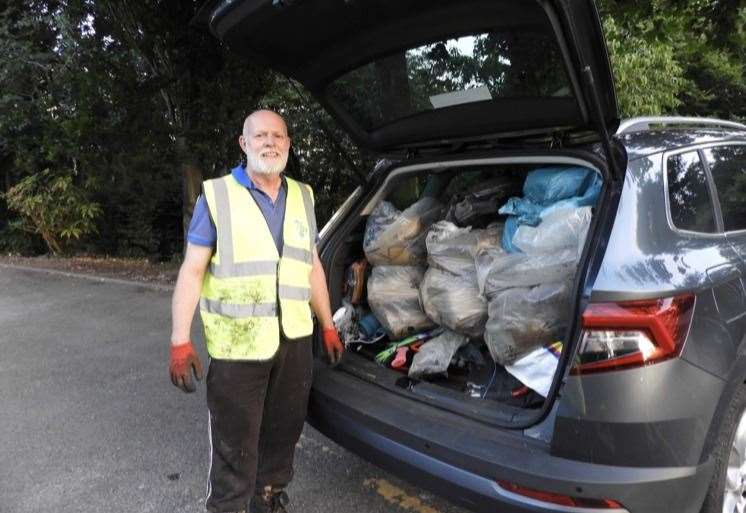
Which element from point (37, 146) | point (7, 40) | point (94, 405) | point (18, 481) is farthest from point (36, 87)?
point (18, 481)

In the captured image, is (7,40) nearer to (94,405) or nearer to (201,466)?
(94,405)

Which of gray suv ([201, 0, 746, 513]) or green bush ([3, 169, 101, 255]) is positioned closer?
gray suv ([201, 0, 746, 513])

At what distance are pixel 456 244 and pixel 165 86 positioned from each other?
18.9 feet

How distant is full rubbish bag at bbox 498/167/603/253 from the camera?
103 inches

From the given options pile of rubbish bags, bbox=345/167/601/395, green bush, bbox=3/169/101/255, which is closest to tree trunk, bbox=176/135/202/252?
green bush, bbox=3/169/101/255

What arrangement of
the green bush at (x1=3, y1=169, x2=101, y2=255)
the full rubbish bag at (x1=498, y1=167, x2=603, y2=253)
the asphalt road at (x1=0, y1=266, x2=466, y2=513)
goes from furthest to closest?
the green bush at (x1=3, y1=169, x2=101, y2=255), the asphalt road at (x1=0, y1=266, x2=466, y2=513), the full rubbish bag at (x1=498, y1=167, x2=603, y2=253)

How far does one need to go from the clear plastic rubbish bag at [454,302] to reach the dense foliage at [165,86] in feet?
7.32

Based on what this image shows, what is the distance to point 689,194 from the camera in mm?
2217

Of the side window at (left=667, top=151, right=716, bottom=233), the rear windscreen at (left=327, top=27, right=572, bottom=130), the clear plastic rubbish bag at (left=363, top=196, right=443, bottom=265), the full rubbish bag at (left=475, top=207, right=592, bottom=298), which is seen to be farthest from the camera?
the clear plastic rubbish bag at (left=363, top=196, right=443, bottom=265)

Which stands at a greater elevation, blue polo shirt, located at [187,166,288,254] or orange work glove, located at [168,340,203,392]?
blue polo shirt, located at [187,166,288,254]

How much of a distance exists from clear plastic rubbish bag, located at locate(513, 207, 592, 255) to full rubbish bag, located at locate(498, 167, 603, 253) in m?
0.06

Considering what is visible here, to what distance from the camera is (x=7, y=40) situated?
883 cm

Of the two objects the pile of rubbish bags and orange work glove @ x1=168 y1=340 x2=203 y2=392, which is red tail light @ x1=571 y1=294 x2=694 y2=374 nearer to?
the pile of rubbish bags

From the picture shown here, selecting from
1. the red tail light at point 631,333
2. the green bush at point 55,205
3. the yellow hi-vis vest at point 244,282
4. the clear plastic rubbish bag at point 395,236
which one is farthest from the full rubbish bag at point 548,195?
the green bush at point 55,205
